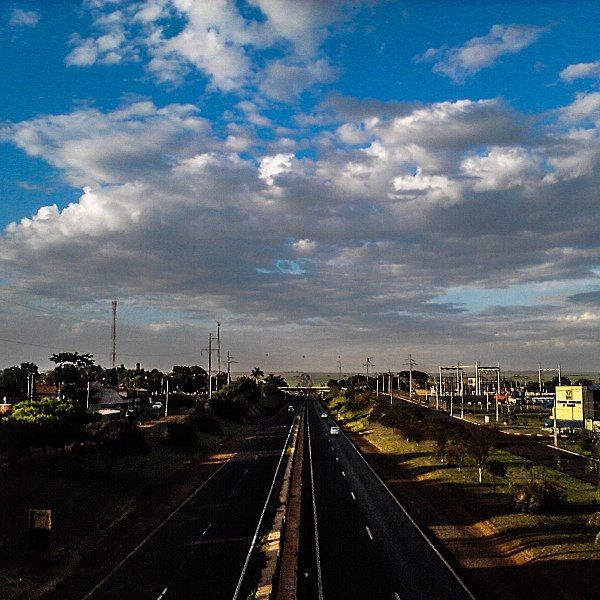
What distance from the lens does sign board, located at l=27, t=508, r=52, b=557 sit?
3047 cm

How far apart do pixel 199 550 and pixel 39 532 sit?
7.58 meters

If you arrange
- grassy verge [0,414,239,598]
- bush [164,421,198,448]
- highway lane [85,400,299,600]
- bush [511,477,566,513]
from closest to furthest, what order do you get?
highway lane [85,400,299,600], grassy verge [0,414,239,598], bush [511,477,566,513], bush [164,421,198,448]

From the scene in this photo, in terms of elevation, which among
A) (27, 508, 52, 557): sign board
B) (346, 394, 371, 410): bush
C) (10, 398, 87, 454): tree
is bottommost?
(346, 394, 371, 410): bush

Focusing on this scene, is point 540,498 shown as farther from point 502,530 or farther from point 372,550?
point 372,550

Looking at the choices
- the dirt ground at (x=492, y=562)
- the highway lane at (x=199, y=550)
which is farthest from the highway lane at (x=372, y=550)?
the highway lane at (x=199, y=550)

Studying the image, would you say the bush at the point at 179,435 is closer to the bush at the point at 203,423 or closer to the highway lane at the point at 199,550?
the bush at the point at 203,423

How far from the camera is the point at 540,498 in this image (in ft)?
121

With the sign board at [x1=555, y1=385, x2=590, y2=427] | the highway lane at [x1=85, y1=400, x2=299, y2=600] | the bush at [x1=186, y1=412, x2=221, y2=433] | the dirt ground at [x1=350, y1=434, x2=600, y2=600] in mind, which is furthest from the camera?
the sign board at [x1=555, y1=385, x2=590, y2=427]

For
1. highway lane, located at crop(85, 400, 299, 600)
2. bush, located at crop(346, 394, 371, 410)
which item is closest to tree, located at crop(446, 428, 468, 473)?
highway lane, located at crop(85, 400, 299, 600)

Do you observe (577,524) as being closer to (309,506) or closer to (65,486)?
(309,506)

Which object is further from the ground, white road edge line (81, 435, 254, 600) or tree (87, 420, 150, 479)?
tree (87, 420, 150, 479)

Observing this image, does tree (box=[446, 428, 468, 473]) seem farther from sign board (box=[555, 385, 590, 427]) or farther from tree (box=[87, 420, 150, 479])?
sign board (box=[555, 385, 590, 427])

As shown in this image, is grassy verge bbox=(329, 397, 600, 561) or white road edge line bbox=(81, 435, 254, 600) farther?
grassy verge bbox=(329, 397, 600, 561)

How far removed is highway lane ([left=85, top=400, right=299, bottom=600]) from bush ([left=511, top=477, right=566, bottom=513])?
1566cm
